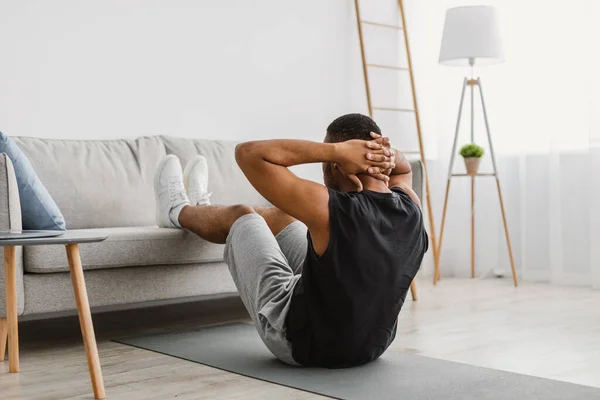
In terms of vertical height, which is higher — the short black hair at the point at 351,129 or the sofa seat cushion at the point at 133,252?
the short black hair at the point at 351,129

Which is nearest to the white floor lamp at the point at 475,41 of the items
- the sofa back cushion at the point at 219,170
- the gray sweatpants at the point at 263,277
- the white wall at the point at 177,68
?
the white wall at the point at 177,68

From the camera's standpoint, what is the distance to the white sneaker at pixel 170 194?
9.83 ft

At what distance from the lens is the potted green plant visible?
4777 millimetres

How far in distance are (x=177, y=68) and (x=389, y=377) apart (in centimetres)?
264

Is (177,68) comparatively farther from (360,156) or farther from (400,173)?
(360,156)

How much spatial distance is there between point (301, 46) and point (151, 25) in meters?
1.09

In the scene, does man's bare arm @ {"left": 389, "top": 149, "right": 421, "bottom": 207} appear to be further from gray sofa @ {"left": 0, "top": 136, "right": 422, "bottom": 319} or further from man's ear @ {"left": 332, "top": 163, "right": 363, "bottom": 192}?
gray sofa @ {"left": 0, "top": 136, "right": 422, "bottom": 319}

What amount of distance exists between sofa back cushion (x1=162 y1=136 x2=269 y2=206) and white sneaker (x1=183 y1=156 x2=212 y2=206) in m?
0.59

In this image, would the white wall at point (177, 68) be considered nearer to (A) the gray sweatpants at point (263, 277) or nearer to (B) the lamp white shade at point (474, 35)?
(B) the lamp white shade at point (474, 35)

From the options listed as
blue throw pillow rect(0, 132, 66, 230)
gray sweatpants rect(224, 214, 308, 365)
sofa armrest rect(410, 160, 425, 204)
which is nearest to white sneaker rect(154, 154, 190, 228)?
blue throw pillow rect(0, 132, 66, 230)

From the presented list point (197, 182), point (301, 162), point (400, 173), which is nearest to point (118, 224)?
point (197, 182)

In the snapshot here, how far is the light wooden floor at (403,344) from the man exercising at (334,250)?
0.22 meters

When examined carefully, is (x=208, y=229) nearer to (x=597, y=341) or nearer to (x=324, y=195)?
(x=324, y=195)

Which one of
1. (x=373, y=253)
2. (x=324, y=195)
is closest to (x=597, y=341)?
(x=373, y=253)
